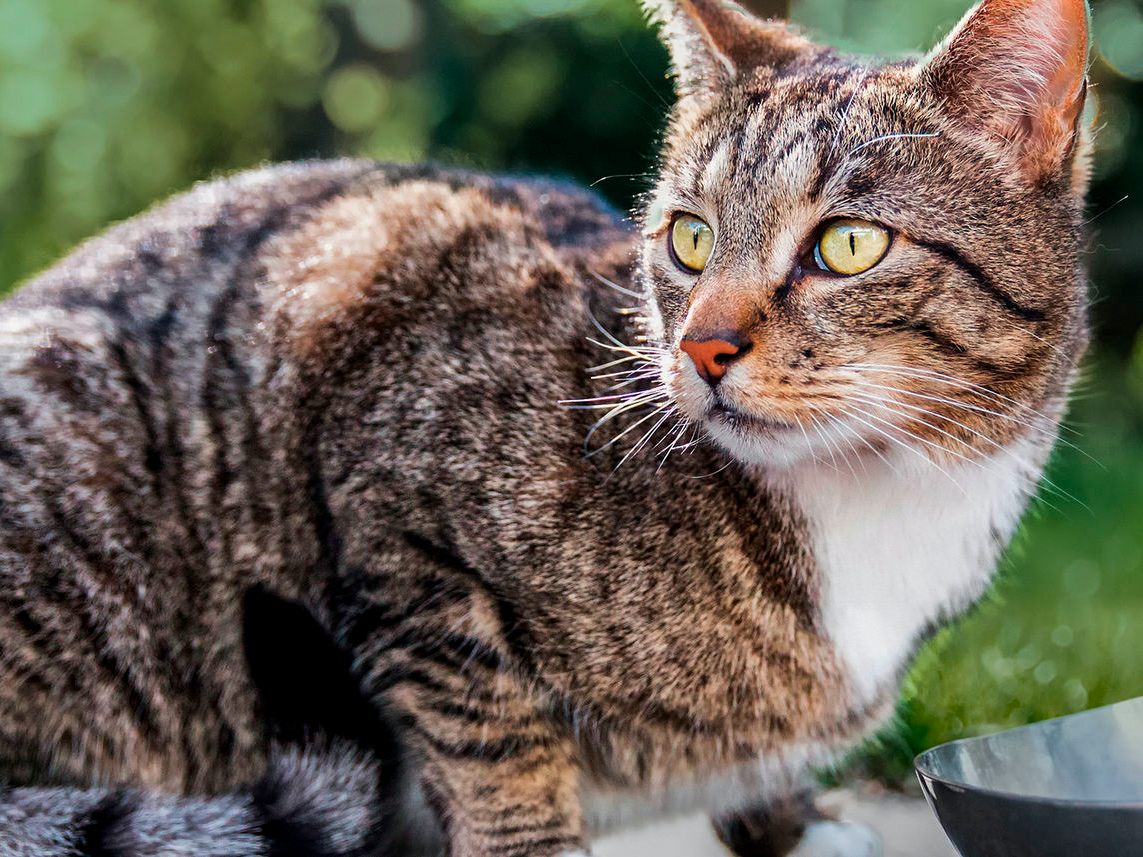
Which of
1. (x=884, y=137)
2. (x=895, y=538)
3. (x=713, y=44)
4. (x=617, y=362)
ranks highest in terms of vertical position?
(x=713, y=44)

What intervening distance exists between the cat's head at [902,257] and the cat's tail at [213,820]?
818 millimetres

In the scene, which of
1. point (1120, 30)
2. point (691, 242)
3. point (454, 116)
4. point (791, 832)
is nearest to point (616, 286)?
point (691, 242)

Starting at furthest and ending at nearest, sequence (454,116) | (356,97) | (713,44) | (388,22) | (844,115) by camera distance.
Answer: (356,97), (388,22), (454,116), (713,44), (844,115)

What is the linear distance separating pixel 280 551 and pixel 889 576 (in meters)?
1.06

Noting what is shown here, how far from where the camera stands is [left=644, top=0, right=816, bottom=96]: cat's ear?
1.95m

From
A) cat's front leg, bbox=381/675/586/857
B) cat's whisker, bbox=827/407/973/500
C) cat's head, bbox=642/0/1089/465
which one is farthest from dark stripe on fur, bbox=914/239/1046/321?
cat's front leg, bbox=381/675/586/857

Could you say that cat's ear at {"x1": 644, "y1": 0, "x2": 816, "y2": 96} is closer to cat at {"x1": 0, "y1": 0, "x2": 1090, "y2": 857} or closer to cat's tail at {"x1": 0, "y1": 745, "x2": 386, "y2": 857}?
cat at {"x1": 0, "y1": 0, "x2": 1090, "y2": 857}

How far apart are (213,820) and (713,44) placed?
1.53 meters

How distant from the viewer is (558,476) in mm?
1843

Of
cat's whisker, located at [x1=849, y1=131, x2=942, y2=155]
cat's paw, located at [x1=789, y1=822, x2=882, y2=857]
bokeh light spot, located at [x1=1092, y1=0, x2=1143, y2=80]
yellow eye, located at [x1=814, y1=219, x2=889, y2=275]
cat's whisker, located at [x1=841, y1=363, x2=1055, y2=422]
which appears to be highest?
bokeh light spot, located at [x1=1092, y1=0, x2=1143, y2=80]

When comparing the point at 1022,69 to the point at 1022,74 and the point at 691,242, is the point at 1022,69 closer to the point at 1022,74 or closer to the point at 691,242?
the point at 1022,74

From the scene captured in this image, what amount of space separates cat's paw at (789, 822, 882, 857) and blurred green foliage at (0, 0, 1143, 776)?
1.09 meters

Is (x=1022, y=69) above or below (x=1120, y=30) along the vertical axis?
below

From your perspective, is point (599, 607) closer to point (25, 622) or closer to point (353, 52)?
point (25, 622)
